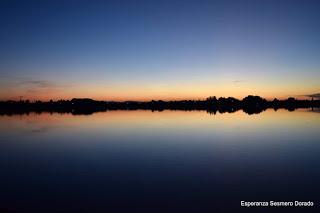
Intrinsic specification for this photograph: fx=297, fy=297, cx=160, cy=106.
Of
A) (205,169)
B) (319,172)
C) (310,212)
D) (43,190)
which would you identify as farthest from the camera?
(205,169)

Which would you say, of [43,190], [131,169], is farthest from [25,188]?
[131,169]

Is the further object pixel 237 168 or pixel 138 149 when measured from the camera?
pixel 138 149

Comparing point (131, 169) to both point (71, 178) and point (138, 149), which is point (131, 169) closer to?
point (71, 178)

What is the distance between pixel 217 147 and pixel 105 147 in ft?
44.4

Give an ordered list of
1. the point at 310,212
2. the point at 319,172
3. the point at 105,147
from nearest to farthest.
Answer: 1. the point at 310,212
2. the point at 319,172
3. the point at 105,147

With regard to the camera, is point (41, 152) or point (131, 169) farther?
point (41, 152)

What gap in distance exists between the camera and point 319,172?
869 inches

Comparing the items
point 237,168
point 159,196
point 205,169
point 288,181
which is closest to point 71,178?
point 159,196

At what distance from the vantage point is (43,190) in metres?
18.2

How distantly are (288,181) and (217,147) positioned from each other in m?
15.5

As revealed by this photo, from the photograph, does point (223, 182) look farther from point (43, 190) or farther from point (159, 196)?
point (43, 190)

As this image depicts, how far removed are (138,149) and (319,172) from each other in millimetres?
18820

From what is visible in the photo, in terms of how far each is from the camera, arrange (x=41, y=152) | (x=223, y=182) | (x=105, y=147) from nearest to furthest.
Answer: (x=223, y=182)
(x=41, y=152)
(x=105, y=147)

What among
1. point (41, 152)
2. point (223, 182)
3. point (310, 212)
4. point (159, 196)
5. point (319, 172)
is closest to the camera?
point (310, 212)
